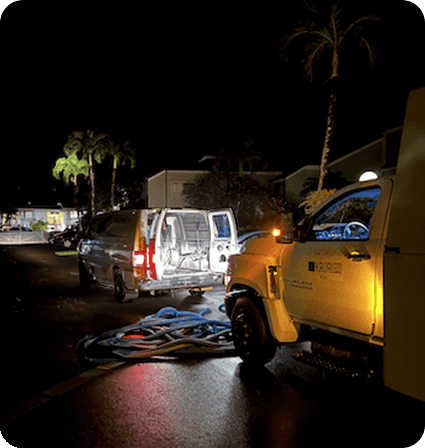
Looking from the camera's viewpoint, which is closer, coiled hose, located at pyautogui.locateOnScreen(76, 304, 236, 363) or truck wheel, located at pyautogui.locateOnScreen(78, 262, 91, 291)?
coiled hose, located at pyautogui.locateOnScreen(76, 304, 236, 363)

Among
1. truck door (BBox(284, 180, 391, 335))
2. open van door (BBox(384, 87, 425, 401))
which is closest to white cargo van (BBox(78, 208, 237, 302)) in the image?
truck door (BBox(284, 180, 391, 335))

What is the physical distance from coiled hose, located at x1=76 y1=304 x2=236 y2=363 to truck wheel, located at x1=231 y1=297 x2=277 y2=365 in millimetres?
572

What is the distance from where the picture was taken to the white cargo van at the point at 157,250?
952cm

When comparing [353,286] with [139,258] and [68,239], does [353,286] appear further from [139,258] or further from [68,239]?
[68,239]

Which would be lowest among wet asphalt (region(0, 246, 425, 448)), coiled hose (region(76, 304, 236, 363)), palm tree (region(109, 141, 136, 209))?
wet asphalt (region(0, 246, 425, 448))

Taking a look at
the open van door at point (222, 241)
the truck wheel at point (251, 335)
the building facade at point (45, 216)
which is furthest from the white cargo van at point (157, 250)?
the building facade at point (45, 216)

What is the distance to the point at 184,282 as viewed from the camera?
9.89 m

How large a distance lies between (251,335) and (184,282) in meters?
4.28

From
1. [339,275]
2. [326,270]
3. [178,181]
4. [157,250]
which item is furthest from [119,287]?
[178,181]

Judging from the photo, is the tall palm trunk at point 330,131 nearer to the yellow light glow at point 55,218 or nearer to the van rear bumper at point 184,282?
the van rear bumper at point 184,282

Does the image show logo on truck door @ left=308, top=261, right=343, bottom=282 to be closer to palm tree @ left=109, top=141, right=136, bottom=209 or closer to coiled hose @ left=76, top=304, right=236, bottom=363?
coiled hose @ left=76, top=304, right=236, bottom=363

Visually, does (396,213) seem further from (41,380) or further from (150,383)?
(41,380)

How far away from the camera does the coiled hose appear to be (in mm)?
6363

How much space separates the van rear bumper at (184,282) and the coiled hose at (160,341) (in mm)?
1622
